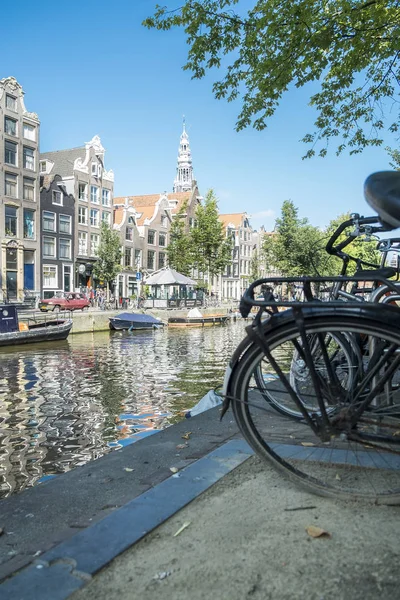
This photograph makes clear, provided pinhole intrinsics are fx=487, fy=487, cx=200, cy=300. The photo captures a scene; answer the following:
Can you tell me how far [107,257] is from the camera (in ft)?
120

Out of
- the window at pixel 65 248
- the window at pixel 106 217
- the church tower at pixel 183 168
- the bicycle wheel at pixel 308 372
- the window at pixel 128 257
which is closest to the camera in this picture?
the bicycle wheel at pixel 308 372

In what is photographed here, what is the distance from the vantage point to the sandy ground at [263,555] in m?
1.42

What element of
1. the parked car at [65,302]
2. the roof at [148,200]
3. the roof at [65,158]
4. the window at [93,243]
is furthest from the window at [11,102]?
the roof at [148,200]

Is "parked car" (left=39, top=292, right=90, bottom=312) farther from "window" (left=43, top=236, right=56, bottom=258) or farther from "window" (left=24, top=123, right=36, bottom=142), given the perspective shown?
"window" (left=24, top=123, right=36, bottom=142)

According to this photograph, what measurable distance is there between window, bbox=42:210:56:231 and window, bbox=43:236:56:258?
0.75 meters

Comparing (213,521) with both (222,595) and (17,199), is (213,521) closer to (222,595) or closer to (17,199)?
(222,595)

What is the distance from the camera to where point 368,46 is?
652 centimetres

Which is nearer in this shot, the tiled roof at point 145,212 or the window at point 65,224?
the window at point 65,224

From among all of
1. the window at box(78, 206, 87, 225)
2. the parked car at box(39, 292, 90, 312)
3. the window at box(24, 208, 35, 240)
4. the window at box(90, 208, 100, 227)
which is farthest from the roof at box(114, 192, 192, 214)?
the parked car at box(39, 292, 90, 312)

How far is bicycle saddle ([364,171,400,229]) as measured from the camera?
1879 mm

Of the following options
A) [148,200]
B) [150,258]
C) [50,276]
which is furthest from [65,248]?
[148,200]

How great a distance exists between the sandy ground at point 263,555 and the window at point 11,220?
32.1 metres

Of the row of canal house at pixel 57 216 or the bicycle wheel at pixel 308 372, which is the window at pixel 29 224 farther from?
the bicycle wheel at pixel 308 372

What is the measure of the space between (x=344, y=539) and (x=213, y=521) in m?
0.48
